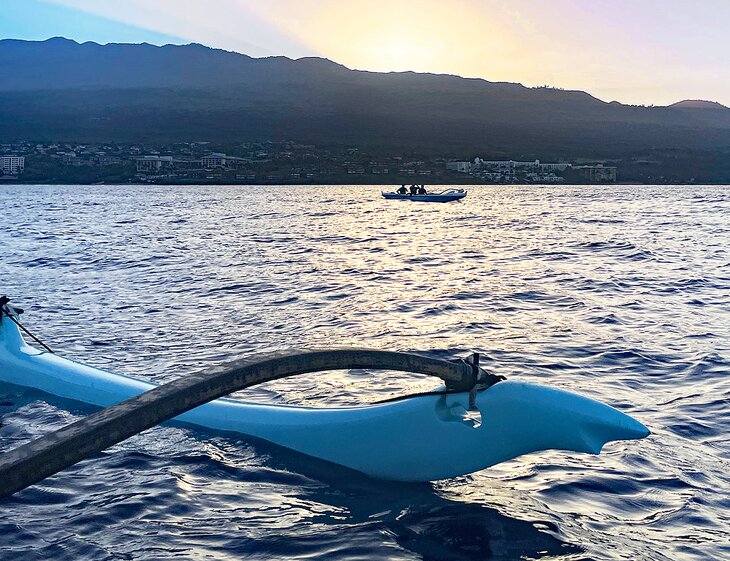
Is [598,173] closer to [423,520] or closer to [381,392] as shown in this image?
[381,392]

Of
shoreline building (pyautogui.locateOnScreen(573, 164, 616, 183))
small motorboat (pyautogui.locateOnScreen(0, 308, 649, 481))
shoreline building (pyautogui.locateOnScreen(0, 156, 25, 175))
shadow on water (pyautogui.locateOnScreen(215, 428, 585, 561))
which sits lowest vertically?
shadow on water (pyautogui.locateOnScreen(215, 428, 585, 561))

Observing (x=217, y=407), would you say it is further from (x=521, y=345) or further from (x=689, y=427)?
(x=521, y=345)

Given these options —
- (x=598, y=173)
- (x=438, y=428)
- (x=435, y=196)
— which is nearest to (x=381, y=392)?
(x=438, y=428)

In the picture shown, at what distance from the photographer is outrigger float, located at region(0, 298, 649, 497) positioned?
393 cm

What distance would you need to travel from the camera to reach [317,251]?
27672 millimetres

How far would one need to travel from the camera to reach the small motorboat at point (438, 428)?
5.33 metres

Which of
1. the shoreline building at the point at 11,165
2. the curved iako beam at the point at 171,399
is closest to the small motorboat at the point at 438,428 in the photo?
the curved iako beam at the point at 171,399

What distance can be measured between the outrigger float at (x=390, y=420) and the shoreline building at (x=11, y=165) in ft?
462

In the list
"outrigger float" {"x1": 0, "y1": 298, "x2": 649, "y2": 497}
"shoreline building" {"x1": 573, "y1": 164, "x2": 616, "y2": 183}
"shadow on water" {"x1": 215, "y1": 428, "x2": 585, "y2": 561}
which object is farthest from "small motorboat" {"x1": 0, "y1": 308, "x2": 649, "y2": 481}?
"shoreline building" {"x1": 573, "y1": 164, "x2": 616, "y2": 183}

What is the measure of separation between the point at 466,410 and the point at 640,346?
21.2 feet

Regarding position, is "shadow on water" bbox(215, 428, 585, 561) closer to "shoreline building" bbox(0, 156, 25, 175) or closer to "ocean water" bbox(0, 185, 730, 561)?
"ocean water" bbox(0, 185, 730, 561)

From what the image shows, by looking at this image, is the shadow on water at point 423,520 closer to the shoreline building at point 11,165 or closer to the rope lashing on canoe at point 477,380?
the rope lashing on canoe at point 477,380

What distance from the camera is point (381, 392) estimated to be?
28.0 ft

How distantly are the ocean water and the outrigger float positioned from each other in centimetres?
22
